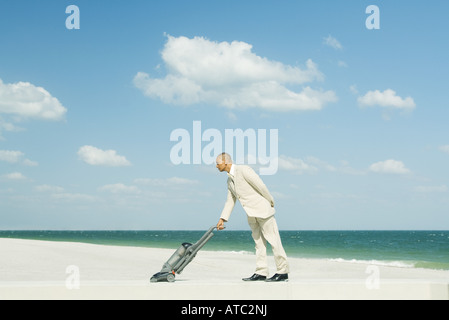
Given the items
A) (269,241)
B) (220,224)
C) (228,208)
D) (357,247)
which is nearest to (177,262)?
(220,224)

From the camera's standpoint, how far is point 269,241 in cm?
733

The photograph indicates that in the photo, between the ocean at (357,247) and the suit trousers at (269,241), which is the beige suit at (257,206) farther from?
the ocean at (357,247)

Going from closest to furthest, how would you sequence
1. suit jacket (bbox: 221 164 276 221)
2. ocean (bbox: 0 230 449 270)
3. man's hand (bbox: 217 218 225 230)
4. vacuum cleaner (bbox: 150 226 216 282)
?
A: vacuum cleaner (bbox: 150 226 216 282) < man's hand (bbox: 217 218 225 230) < suit jacket (bbox: 221 164 276 221) < ocean (bbox: 0 230 449 270)

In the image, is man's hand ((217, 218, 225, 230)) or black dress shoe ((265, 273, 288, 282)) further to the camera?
man's hand ((217, 218, 225, 230))

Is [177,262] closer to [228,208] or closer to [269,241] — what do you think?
[228,208]

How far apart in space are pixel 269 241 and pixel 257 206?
521 millimetres

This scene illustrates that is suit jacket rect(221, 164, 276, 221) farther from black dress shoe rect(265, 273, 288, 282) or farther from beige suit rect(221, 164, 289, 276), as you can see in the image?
black dress shoe rect(265, 273, 288, 282)

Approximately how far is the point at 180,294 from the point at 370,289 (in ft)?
7.93

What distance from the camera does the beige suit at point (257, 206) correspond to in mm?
7328

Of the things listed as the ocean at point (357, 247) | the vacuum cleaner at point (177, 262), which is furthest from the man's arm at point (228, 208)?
the ocean at point (357, 247)

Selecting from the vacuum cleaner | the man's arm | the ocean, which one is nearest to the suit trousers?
the man's arm

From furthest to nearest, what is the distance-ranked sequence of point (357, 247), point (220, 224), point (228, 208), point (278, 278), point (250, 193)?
1. point (357, 247)
2. point (228, 208)
3. point (250, 193)
4. point (220, 224)
5. point (278, 278)

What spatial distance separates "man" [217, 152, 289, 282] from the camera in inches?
287

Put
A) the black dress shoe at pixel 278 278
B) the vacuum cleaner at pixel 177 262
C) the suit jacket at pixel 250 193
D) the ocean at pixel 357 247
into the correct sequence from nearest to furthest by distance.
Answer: the vacuum cleaner at pixel 177 262, the black dress shoe at pixel 278 278, the suit jacket at pixel 250 193, the ocean at pixel 357 247
